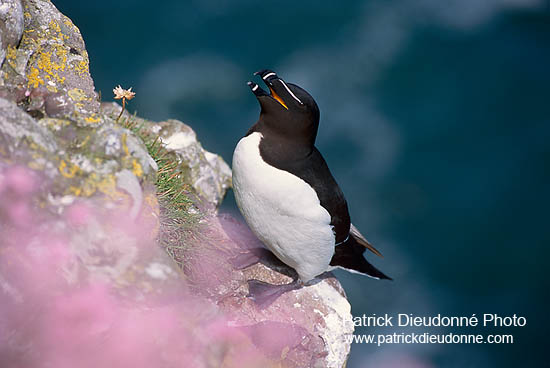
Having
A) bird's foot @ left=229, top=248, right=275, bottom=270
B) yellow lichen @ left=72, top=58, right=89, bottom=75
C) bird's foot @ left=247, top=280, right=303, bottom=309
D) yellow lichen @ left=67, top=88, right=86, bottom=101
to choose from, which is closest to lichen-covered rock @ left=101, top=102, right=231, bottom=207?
bird's foot @ left=229, top=248, right=275, bottom=270

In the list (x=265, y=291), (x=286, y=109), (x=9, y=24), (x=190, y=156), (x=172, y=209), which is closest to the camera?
(x=9, y=24)

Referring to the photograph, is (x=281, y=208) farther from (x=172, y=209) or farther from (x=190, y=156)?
(x=190, y=156)

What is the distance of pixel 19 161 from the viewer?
2.02 meters

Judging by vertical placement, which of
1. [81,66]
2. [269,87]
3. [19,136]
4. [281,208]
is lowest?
[19,136]

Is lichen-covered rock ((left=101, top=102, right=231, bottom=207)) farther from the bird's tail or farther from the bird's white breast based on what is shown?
the bird's tail

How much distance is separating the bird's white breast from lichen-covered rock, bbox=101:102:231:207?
1089mm

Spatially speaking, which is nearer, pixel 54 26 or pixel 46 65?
pixel 46 65

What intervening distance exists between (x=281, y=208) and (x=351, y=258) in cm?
102

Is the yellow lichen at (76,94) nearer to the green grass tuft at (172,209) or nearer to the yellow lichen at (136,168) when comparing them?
the green grass tuft at (172,209)

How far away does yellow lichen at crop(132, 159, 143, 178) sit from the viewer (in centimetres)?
226

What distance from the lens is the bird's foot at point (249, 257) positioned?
3.79 metres

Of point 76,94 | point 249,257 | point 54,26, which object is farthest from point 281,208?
point 54,26

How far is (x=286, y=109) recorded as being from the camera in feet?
10.5

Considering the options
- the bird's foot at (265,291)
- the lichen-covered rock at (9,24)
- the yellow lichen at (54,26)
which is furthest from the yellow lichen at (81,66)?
the bird's foot at (265,291)
